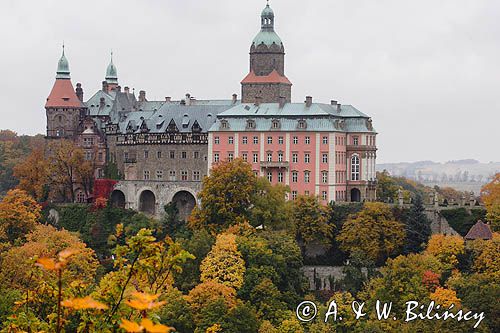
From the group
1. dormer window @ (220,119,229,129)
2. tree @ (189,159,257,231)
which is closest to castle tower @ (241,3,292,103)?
dormer window @ (220,119,229,129)

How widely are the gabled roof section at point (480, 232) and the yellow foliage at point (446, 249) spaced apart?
0.81 meters

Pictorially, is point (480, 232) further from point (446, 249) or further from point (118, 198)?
point (118, 198)

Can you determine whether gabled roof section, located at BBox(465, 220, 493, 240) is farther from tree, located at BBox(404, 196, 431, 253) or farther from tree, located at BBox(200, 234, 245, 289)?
tree, located at BBox(200, 234, 245, 289)

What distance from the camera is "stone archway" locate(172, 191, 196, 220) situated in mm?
74000

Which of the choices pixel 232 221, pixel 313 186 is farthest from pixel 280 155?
pixel 232 221

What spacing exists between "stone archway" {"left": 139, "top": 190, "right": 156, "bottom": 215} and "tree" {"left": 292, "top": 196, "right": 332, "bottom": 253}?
46.2 ft

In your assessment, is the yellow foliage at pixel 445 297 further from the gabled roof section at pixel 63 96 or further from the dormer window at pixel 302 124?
the gabled roof section at pixel 63 96

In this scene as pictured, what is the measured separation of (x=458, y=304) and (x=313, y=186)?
1984cm

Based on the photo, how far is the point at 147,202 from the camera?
250 feet

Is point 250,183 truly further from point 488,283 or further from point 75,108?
point 75,108

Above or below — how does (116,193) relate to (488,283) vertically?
above

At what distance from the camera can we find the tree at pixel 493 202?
61688 millimetres

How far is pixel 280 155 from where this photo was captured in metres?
71.0

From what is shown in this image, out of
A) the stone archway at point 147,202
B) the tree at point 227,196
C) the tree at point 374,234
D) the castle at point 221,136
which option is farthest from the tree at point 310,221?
the stone archway at point 147,202
